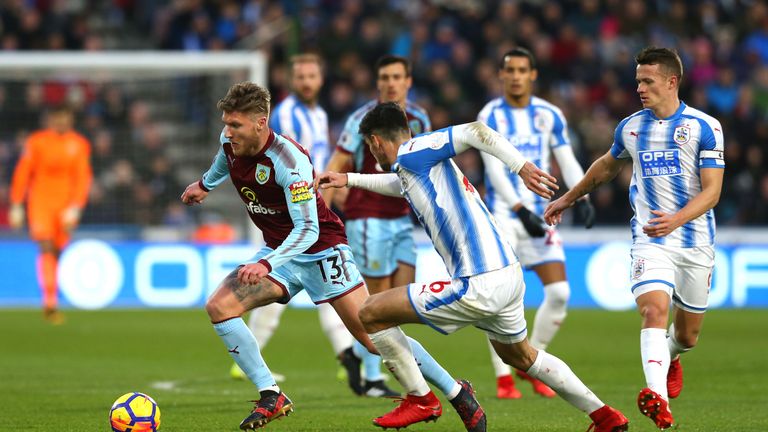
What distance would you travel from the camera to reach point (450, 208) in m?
6.45

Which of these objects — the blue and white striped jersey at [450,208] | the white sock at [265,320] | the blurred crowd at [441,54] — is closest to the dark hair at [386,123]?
the blue and white striped jersey at [450,208]

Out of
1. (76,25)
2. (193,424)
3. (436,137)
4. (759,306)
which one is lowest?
(759,306)

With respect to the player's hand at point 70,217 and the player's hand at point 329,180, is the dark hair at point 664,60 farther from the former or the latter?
the player's hand at point 70,217

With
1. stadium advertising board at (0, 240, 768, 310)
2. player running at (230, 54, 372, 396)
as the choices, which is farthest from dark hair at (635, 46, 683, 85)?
stadium advertising board at (0, 240, 768, 310)

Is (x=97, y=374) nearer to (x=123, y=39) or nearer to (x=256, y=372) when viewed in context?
(x=256, y=372)

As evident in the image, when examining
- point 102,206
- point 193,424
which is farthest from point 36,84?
point 193,424

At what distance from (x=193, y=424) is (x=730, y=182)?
45.4ft

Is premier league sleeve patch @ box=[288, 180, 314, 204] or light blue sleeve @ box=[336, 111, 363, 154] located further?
light blue sleeve @ box=[336, 111, 363, 154]

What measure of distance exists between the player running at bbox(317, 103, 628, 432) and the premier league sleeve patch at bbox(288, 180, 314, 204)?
49 cm

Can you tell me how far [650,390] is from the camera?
6520 millimetres

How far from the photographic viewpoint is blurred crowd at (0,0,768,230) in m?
18.8

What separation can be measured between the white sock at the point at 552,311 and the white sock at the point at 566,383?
2689mm

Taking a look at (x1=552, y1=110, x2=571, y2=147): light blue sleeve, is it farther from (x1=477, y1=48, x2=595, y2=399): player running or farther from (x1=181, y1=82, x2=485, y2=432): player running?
(x1=181, y1=82, x2=485, y2=432): player running

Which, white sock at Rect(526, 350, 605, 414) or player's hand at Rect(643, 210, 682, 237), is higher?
player's hand at Rect(643, 210, 682, 237)
